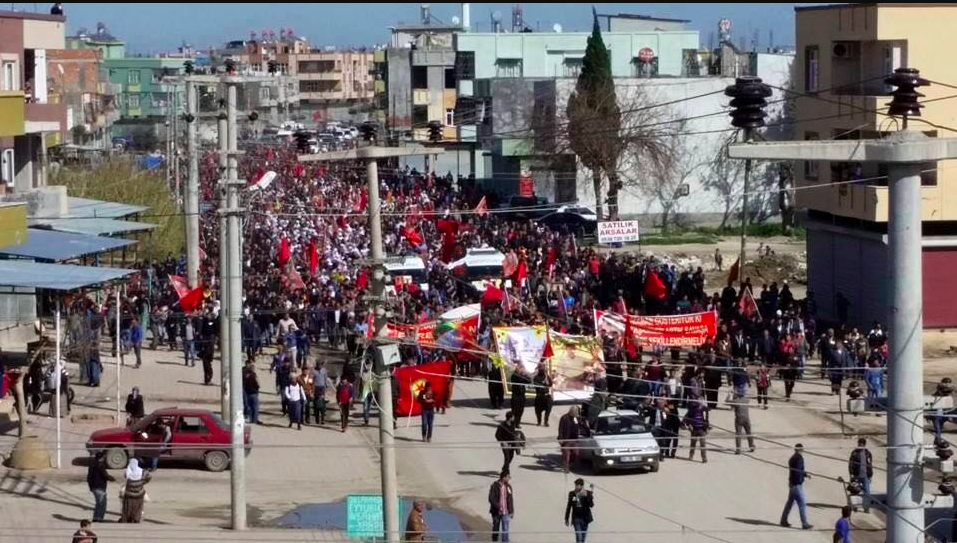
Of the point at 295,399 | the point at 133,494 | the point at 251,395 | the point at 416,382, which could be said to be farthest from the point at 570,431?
the point at 133,494

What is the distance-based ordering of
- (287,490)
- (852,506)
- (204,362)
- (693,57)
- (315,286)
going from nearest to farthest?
(852,506), (287,490), (204,362), (315,286), (693,57)

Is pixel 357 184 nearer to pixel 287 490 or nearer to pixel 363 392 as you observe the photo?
pixel 363 392

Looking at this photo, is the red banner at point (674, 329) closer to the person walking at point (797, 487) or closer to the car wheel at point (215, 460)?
the person walking at point (797, 487)

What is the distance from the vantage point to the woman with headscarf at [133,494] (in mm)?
22969

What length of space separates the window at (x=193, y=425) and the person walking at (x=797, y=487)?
9782 millimetres

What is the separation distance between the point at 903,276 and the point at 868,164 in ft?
86.1

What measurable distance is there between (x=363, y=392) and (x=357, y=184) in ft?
118

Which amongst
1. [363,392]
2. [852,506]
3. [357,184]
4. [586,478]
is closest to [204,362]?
[363,392]

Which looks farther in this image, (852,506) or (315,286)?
(315,286)

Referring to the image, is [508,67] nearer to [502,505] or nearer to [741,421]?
[741,421]

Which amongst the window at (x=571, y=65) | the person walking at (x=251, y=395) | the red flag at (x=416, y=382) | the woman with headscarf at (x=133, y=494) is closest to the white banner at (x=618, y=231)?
the red flag at (x=416, y=382)

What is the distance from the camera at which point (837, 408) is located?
103ft

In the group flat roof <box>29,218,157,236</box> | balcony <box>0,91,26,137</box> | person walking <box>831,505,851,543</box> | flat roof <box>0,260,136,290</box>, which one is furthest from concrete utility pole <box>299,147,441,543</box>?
flat roof <box>29,218,157,236</box>

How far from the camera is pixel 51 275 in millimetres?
31703
